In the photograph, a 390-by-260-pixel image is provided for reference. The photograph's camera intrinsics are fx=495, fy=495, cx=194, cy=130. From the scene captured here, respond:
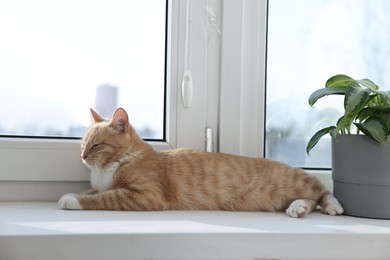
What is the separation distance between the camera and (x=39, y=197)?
1.53m

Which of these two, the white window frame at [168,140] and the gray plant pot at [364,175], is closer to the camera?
the gray plant pot at [364,175]

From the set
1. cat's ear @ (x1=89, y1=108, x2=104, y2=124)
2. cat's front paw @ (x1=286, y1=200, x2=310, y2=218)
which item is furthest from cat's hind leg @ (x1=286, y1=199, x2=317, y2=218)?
cat's ear @ (x1=89, y1=108, x2=104, y2=124)

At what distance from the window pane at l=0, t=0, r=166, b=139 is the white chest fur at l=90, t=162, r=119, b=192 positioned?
19cm

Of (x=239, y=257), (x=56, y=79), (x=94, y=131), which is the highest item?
(x=56, y=79)

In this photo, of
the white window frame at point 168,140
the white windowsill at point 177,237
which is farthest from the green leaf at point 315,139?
the white window frame at point 168,140

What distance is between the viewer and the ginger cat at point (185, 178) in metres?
1.44

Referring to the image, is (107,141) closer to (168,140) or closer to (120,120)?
(120,120)

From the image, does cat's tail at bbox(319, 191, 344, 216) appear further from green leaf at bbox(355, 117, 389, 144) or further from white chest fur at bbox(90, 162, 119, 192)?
white chest fur at bbox(90, 162, 119, 192)

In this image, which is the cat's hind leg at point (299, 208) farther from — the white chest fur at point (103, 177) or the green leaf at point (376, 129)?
the white chest fur at point (103, 177)

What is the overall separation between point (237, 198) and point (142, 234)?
53cm

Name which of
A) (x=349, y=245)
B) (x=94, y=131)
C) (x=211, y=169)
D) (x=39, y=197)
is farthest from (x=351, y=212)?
(x=39, y=197)

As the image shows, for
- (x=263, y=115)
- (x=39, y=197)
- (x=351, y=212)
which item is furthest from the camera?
(x=263, y=115)

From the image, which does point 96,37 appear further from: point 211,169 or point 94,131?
point 211,169

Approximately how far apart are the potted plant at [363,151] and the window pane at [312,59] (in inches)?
12.3
